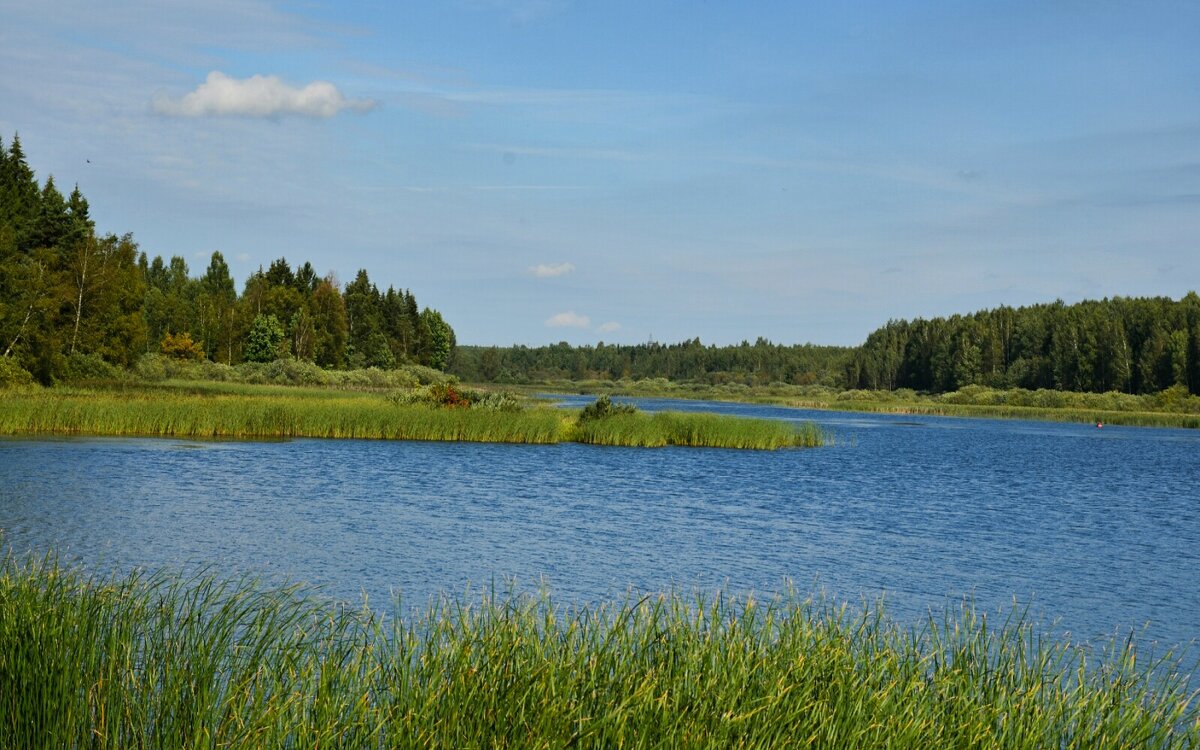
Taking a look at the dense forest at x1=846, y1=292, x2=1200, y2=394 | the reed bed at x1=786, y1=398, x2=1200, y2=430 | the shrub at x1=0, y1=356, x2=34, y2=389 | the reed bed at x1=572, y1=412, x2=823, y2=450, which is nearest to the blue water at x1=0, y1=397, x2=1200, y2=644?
the reed bed at x1=572, y1=412, x2=823, y2=450

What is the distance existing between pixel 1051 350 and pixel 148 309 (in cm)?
9842

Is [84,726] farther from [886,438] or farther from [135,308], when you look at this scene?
[135,308]

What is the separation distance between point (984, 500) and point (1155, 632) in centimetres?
1678

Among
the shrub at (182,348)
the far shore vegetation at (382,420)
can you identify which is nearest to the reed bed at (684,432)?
the far shore vegetation at (382,420)

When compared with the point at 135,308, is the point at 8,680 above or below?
below

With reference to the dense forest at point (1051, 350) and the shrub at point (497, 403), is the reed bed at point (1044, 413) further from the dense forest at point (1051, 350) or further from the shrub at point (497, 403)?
the shrub at point (497, 403)

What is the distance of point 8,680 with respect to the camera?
6.39m

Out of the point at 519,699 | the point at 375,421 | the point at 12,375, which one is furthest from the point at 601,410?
the point at 519,699

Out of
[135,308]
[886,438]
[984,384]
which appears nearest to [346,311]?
[135,308]

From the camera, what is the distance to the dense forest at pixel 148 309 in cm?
5134

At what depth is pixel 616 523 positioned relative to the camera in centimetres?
2217

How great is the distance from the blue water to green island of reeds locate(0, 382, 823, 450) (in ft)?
8.79

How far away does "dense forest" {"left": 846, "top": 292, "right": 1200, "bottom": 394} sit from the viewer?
350ft

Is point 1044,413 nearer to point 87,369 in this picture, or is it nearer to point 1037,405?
point 1037,405
